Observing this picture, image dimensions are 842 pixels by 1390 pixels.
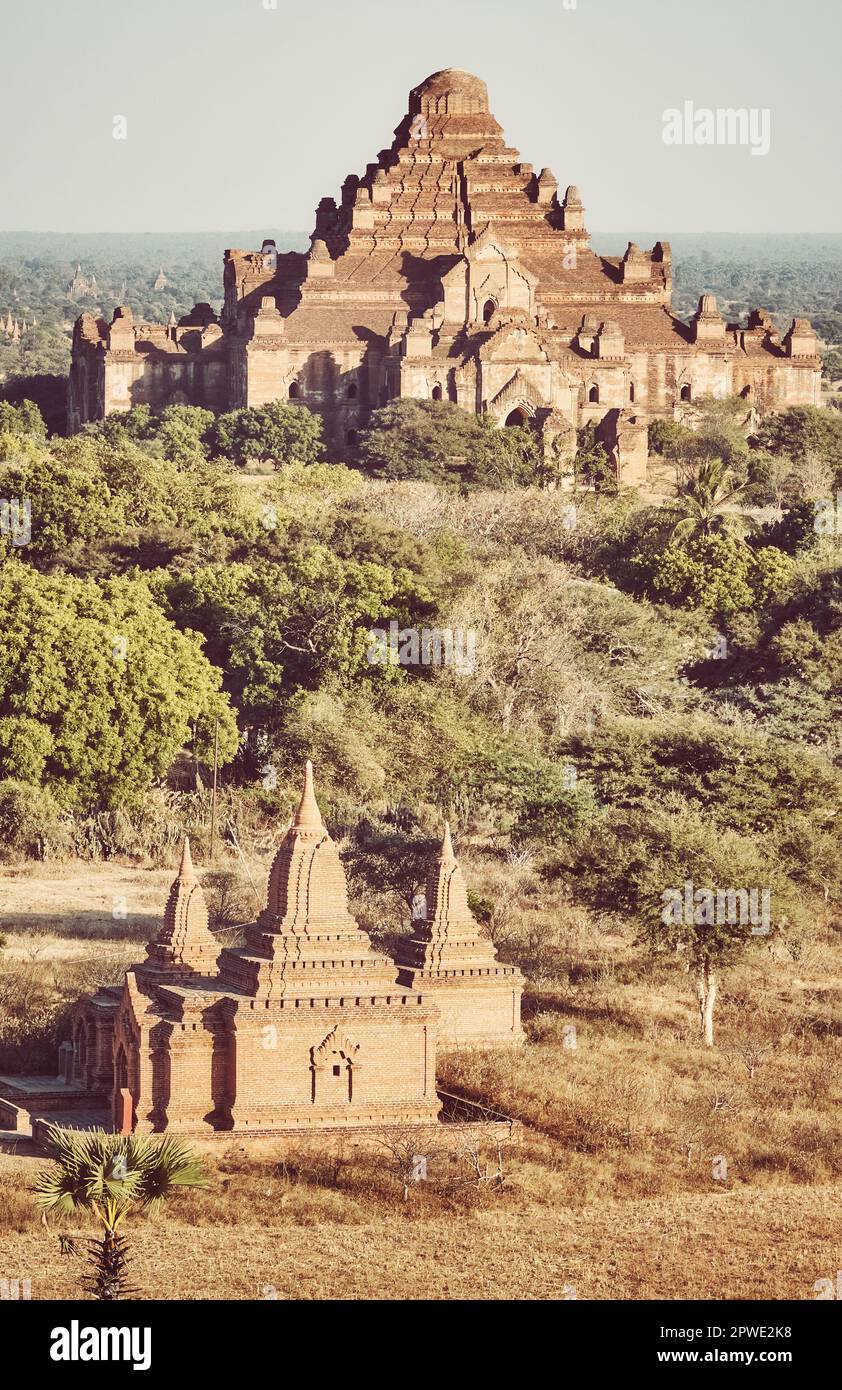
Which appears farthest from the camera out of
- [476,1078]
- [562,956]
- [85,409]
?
[85,409]

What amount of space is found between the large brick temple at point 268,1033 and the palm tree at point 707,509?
43181 millimetres

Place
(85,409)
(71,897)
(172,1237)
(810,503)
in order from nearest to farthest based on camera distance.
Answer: (172,1237) → (71,897) → (810,503) → (85,409)

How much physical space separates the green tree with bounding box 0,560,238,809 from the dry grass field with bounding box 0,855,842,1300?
12.2m

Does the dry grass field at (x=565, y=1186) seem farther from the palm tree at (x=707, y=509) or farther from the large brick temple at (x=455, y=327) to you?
the large brick temple at (x=455, y=327)

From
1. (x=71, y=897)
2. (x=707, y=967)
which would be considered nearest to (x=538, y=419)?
(x=71, y=897)

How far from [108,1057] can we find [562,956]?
1290cm

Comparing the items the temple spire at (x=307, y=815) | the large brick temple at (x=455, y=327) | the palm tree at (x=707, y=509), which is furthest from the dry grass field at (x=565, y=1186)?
the large brick temple at (x=455, y=327)

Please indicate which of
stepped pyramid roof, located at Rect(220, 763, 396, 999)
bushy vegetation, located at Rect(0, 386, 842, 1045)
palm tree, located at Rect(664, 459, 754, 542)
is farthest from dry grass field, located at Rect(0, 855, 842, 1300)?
palm tree, located at Rect(664, 459, 754, 542)

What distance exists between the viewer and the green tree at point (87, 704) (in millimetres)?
67500

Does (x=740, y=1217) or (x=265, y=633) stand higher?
(x=265, y=633)

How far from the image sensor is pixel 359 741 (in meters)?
70.7

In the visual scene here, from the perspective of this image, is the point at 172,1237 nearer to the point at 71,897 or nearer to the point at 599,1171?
the point at 599,1171

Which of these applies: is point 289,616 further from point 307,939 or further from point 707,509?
point 307,939

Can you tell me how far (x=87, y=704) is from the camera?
6800 centimetres
